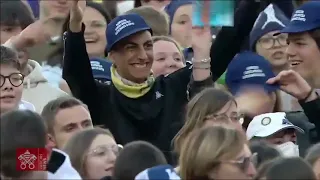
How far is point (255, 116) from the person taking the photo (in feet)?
22.6

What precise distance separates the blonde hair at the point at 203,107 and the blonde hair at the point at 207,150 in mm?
867

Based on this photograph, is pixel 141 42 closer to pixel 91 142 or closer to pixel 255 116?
pixel 255 116

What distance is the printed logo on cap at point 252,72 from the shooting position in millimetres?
7367

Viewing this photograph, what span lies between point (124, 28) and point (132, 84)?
36 centimetres

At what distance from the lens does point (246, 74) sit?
738cm

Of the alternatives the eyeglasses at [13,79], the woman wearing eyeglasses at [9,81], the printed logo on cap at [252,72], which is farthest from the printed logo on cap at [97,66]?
the eyeglasses at [13,79]

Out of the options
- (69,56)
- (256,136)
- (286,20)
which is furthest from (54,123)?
(286,20)

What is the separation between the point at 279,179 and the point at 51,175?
0.98 m

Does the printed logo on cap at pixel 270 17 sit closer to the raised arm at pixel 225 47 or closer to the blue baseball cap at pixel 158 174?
the raised arm at pixel 225 47

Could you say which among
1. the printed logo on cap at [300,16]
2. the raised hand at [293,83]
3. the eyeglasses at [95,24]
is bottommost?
the eyeglasses at [95,24]

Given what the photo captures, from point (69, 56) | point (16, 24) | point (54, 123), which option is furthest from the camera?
point (16, 24)

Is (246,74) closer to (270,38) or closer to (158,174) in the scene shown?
(270,38)

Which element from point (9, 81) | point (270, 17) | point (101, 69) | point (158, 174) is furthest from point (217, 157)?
point (270, 17)

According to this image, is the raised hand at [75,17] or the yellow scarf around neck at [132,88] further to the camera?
the yellow scarf around neck at [132,88]
